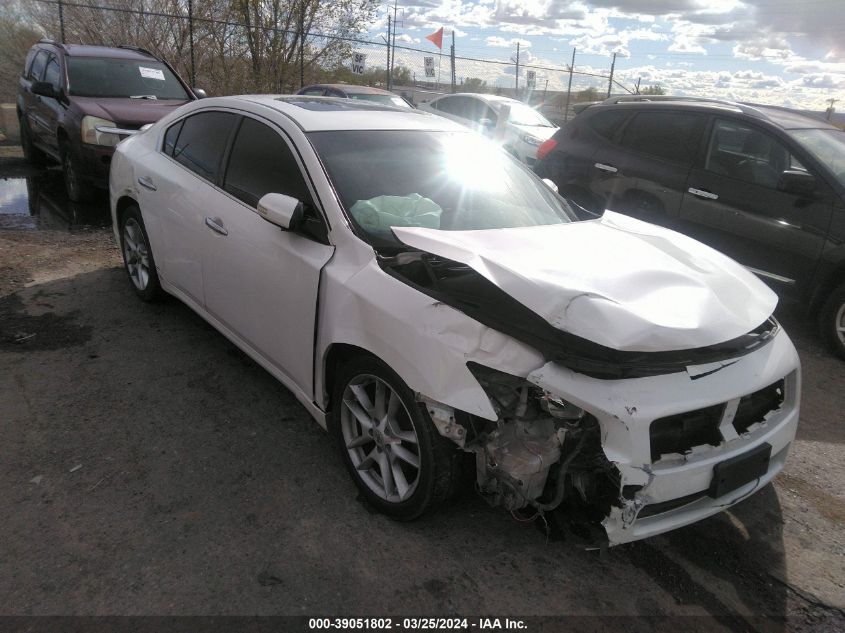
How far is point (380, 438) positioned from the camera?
2.71 metres

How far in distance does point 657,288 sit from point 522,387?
2.35 feet

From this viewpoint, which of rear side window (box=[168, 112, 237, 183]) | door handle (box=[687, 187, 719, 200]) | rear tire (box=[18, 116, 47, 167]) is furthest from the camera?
rear tire (box=[18, 116, 47, 167])

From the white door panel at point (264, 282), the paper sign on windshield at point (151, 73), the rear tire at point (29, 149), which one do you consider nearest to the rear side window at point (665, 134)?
the white door panel at point (264, 282)

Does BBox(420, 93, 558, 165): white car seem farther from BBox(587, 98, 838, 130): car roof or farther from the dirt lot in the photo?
the dirt lot

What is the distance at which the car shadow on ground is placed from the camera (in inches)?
92.9

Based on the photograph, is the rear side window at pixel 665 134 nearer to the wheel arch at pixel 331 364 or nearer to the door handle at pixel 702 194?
the door handle at pixel 702 194

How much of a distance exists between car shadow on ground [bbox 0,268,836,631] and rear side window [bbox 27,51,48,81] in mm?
7101

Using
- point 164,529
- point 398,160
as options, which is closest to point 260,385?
point 164,529

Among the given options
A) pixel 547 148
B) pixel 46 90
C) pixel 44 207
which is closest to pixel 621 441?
pixel 547 148

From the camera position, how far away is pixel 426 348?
2377 mm

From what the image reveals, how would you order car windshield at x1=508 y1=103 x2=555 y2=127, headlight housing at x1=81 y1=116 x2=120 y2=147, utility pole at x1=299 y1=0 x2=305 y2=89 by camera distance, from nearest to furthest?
headlight housing at x1=81 y1=116 x2=120 y2=147 < car windshield at x1=508 y1=103 x2=555 y2=127 < utility pole at x1=299 y1=0 x2=305 y2=89

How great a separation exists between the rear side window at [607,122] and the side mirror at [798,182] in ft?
6.28

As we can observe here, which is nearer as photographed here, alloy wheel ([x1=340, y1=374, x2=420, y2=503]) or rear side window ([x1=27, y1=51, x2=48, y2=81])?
alloy wheel ([x1=340, y1=374, x2=420, y2=503])

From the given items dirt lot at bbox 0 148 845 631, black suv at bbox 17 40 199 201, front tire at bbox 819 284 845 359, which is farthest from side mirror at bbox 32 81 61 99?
front tire at bbox 819 284 845 359
